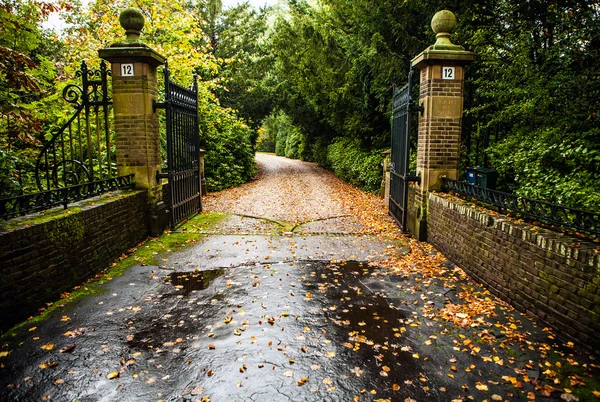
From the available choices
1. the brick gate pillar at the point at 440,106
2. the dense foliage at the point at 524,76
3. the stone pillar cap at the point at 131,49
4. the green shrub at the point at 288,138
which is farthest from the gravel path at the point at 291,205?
the green shrub at the point at 288,138

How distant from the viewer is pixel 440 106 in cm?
660

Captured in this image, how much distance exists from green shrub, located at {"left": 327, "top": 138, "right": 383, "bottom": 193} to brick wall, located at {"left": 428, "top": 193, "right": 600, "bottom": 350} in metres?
7.94

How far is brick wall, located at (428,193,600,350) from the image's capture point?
10.4 feet

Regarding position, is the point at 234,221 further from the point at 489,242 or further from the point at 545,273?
the point at 545,273

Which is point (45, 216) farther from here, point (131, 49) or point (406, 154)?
point (406, 154)

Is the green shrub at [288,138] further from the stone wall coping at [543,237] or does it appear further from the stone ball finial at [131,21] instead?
the stone wall coping at [543,237]

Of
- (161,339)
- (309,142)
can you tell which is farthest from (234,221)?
(309,142)

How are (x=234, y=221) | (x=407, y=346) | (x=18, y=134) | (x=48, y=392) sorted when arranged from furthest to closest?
(x=234, y=221) < (x=18, y=134) < (x=407, y=346) < (x=48, y=392)

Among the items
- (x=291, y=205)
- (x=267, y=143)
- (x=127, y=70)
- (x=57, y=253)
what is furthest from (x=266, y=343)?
(x=267, y=143)

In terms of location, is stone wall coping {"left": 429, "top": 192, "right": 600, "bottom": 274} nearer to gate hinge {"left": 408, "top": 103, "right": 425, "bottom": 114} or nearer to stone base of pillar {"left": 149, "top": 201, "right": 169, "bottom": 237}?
gate hinge {"left": 408, "top": 103, "right": 425, "bottom": 114}

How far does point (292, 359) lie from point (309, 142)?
26914mm

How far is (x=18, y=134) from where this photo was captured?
5.27 metres

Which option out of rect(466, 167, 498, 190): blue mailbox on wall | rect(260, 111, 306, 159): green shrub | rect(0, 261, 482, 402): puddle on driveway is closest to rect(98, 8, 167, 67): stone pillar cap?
rect(0, 261, 482, 402): puddle on driveway

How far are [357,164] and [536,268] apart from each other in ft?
39.4
